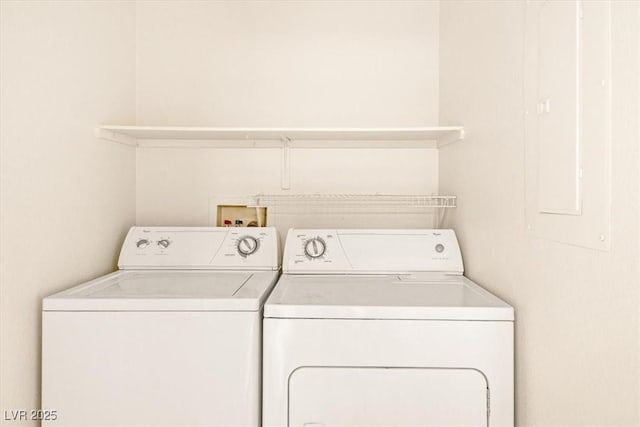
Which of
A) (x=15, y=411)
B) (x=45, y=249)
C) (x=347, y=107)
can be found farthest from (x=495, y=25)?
(x=15, y=411)

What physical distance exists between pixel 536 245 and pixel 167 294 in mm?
1158

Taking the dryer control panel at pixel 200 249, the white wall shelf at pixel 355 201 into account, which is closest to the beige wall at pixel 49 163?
the dryer control panel at pixel 200 249

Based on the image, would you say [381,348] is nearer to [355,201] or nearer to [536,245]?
[536,245]

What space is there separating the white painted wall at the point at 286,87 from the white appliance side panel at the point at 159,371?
982mm

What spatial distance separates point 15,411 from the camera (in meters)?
1.24

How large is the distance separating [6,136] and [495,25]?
164 cm

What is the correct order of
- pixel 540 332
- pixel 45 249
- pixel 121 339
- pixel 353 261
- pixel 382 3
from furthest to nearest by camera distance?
pixel 382 3
pixel 353 261
pixel 45 249
pixel 121 339
pixel 540 332

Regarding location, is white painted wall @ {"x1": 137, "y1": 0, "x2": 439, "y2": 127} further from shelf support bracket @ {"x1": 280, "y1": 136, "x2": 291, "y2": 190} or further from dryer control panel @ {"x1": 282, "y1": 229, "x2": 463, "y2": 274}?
dryer control panel @ {"x1": 282, "y1": 229, "x2": 463, "y2": 274}

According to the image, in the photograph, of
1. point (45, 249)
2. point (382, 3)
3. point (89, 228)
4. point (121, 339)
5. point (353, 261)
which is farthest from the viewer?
point (382, 3)

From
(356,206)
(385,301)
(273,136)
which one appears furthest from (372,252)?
(273,136)

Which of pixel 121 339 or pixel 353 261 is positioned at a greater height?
pixel 353 261

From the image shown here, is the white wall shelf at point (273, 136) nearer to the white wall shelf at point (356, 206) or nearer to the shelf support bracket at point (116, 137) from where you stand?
the shelf support bracket at point (116, 137)

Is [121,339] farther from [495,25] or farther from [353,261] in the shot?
[495,25]

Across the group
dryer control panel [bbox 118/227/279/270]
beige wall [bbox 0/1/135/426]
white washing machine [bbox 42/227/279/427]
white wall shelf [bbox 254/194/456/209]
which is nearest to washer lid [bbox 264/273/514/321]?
white washing machine [bbox 42/227/279/427]
